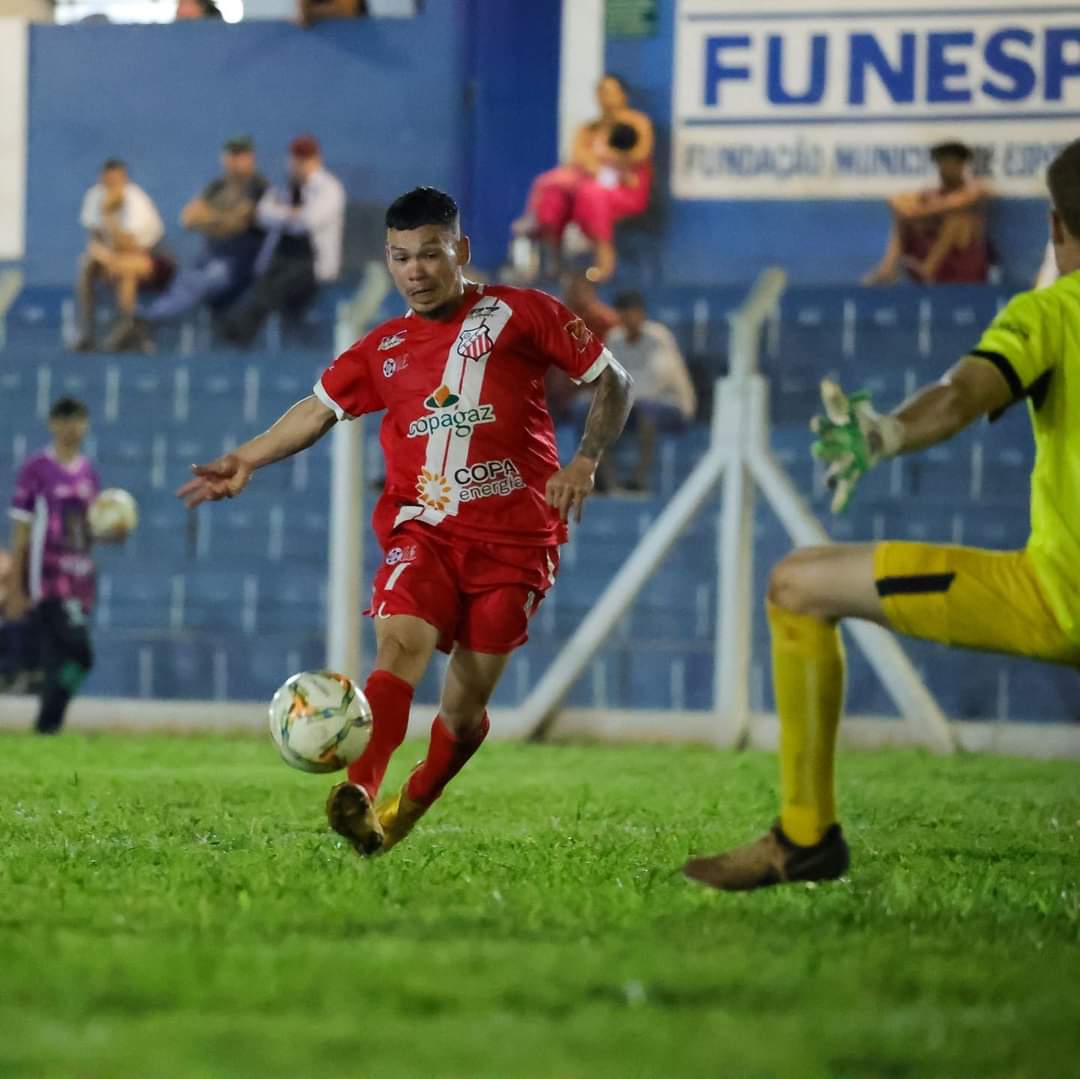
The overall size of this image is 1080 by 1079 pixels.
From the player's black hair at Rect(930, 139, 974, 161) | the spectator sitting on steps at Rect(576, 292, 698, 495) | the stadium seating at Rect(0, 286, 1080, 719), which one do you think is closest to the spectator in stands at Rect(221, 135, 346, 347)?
the stadium seating at Rect(0, 286, 1080, 719)

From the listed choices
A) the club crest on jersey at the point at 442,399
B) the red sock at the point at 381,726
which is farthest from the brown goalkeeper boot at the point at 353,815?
the club crest on jersey at the point at 442,399

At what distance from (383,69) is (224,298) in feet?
7.64

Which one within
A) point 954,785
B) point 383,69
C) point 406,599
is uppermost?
point 383,69

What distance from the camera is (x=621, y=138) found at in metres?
15.7

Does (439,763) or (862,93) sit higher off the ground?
(862,93)

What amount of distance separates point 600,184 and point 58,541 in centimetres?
501

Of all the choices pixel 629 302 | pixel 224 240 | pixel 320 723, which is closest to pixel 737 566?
pixel 629 302

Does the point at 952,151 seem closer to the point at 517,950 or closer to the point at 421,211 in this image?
the point at 421,211

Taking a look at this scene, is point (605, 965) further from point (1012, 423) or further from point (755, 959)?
point (1012, 423)

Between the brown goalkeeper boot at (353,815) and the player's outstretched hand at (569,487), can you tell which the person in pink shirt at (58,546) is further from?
the brown goalkeeper boot at (353,815)

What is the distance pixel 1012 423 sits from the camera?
46.0 ft

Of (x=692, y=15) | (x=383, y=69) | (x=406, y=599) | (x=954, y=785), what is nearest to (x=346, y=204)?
(x=383, y=69)

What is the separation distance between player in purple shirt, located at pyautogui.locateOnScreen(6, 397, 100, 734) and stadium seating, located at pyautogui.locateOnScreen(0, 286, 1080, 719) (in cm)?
193

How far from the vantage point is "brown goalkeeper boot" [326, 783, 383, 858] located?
17.2 feet
